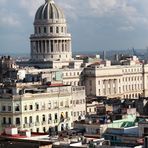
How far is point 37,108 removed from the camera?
107938mm

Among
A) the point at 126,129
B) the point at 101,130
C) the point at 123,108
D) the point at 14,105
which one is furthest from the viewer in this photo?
the point at 123,108

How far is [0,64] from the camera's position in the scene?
643 ft

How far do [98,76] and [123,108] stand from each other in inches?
2977

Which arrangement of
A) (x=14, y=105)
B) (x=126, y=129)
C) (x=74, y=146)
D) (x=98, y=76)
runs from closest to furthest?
(x=74, y=146) < (x=126, y=129) < (x=14, y=105) < (x=98, y=76)

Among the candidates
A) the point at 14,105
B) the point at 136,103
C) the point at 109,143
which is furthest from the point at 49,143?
the point at 136,103

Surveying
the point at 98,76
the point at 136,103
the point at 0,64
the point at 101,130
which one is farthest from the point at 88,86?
the point at 101,130

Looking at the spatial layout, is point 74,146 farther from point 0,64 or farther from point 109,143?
point 0,64

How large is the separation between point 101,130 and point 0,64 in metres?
108

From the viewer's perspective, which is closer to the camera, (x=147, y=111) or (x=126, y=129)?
(x=126, y=129)

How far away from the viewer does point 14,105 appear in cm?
10531

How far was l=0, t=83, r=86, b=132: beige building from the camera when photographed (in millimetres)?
105562

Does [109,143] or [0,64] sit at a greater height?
[0,64]

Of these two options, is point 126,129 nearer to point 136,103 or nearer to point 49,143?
point 49,143

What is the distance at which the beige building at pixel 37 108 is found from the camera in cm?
10556
